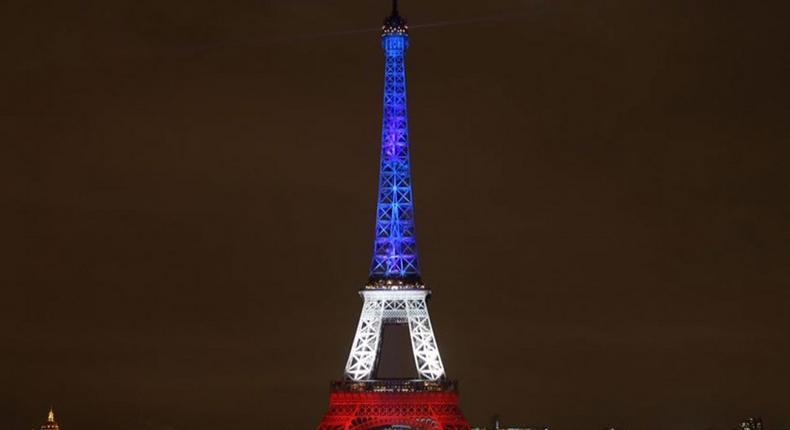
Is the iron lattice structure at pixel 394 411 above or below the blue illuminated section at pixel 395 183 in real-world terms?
below

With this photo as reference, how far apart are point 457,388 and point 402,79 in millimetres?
22852

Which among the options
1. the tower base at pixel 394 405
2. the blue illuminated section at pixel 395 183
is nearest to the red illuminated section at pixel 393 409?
the tower base at pixel 394 405

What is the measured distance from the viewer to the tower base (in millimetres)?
107562

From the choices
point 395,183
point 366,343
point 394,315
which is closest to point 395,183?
point 395,183

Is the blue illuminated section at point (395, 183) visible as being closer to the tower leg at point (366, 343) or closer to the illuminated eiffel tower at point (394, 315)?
the illuminated eiffel tower at point (394, 315)

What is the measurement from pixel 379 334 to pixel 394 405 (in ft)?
17.1

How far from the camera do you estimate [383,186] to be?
114062 mm

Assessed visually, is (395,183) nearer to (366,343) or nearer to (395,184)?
(395,184)

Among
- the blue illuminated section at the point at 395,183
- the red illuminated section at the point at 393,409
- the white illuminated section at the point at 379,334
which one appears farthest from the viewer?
the blue illuminated section at the point at 395,183

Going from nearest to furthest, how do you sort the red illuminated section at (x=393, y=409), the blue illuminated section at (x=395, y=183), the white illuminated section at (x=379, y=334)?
the red illuminated section at (x=393, y=409)
the white illuminated section at (x=379, y=334)
the blue illuminated section at (x=395, y=183)

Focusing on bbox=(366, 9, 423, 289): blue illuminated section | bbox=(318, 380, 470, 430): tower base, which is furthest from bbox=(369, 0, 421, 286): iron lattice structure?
bbox=(318, 380, 470, 430): tower base

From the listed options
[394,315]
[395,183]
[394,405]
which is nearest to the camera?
[394,405]

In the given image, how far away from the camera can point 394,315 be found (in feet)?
365

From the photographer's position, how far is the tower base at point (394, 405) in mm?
107562
